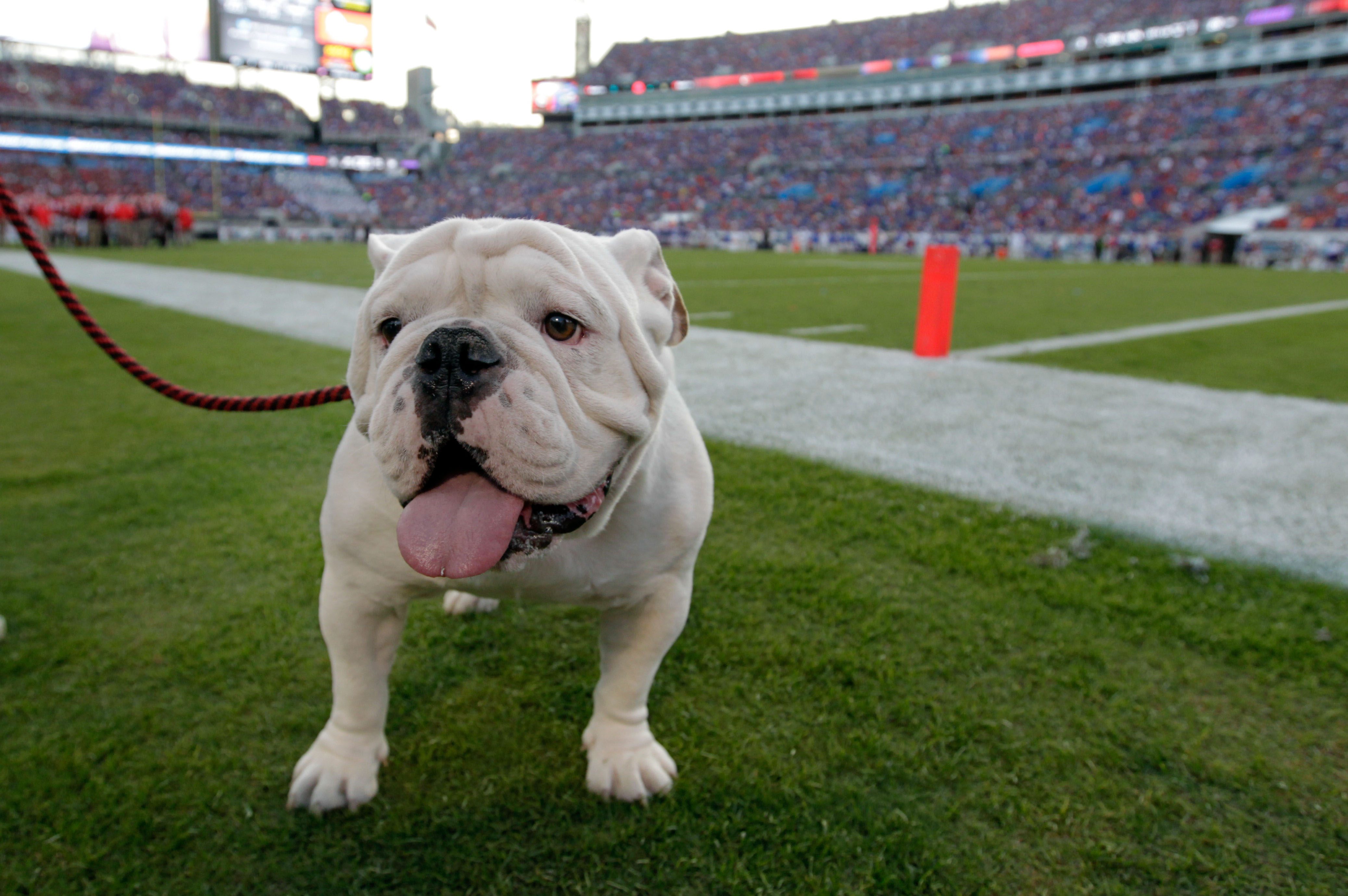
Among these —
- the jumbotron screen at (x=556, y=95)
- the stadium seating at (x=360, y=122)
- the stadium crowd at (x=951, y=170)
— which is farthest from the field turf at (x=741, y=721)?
the jumbotron screen at (x=556, y=95)

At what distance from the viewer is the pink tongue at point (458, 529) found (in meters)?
1.29

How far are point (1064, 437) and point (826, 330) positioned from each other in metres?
4.60

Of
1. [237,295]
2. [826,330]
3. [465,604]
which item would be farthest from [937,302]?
[237,295]

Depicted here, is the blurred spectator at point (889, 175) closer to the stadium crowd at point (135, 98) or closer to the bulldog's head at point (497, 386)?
the stadium crowd at point (135, 98)

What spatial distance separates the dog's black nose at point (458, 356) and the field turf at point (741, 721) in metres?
0.95

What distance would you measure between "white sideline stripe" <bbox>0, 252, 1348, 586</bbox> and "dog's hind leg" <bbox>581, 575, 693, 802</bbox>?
2.19m

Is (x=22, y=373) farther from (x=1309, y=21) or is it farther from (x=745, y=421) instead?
(x=1309, y=21)

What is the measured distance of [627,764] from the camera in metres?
1.77

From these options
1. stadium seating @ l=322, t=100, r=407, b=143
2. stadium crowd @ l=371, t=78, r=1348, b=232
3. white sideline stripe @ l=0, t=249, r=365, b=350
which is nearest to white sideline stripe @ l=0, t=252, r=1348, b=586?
white sideline stripe @ l=0, t=249, r=365, b=350

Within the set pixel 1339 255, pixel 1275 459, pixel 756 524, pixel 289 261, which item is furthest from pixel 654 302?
pixel 1339 255

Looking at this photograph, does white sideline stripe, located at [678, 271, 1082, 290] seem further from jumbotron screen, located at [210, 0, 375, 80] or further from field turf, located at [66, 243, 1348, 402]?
jumbotron screen, located at [210, 0, 375, 80]

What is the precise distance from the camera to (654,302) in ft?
5.23

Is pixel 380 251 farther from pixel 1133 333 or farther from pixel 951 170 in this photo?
pixel 951 170

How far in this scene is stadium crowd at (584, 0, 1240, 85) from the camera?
159ft
